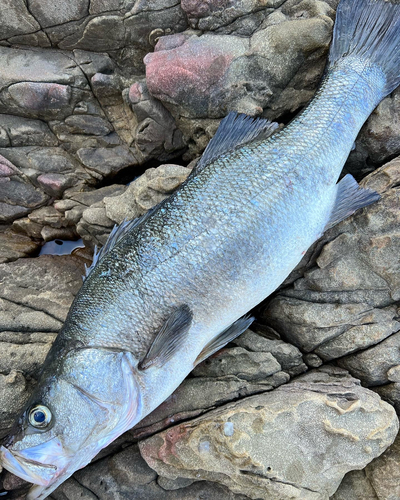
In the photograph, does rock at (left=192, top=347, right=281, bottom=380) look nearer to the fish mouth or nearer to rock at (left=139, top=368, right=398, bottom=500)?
rock at (left=139, top=368, right=398, bottom=500)

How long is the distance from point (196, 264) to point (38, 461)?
1.76m

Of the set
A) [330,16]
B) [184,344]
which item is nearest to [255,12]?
[330,16]

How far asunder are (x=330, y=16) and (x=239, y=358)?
356cm

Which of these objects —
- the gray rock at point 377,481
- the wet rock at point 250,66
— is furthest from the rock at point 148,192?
the gray rock at point 377,481

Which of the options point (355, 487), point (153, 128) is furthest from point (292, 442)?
point (153, 128)

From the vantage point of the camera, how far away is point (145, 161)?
4.43 metres

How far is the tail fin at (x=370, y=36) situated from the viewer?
3.06m

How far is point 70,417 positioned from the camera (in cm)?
231

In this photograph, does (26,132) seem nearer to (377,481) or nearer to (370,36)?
(370,36)

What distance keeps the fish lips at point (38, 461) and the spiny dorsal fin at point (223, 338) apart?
1.17m

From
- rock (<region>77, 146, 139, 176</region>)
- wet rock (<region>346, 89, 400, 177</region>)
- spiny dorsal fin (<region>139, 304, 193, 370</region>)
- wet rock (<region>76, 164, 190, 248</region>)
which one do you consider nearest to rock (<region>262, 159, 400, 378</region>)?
wet rock (<region>346, 89, 400, 177</region>)

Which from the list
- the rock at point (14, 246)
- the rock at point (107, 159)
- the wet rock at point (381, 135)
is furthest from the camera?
the rock at point (107, 159)

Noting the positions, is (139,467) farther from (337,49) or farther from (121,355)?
(337,49)

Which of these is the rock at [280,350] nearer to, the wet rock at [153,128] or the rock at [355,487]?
the rock at [355,487]
